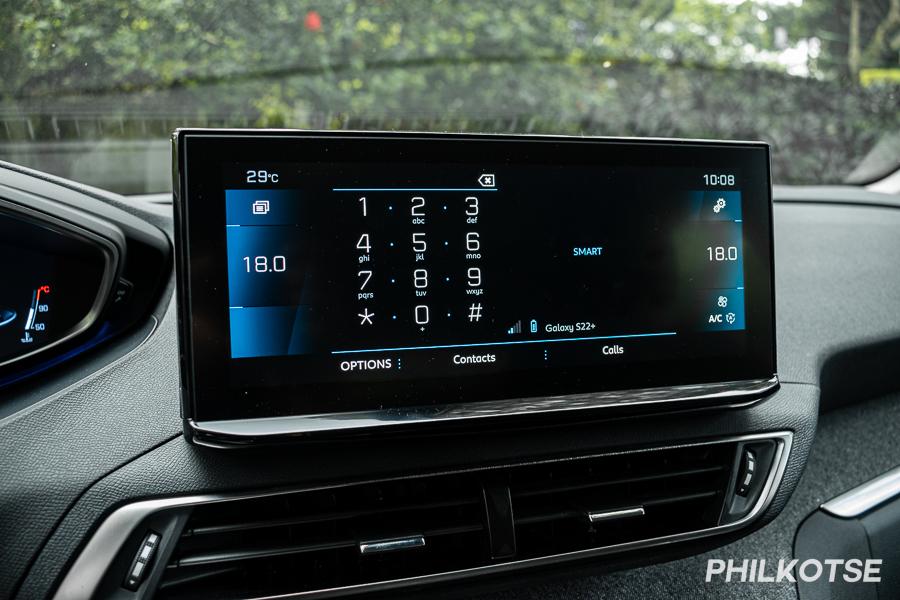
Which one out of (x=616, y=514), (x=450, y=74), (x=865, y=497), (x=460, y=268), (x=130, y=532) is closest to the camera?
(x=130, y=532)

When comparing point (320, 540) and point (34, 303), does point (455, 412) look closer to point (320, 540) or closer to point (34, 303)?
point (320, 540)

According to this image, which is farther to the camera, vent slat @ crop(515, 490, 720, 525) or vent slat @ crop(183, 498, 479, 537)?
vent slat @ crop(515, 490, 720, 525)

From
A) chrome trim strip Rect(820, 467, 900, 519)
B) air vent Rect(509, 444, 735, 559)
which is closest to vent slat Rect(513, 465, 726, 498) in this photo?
air vent Rect(509, 444, 735, 559)

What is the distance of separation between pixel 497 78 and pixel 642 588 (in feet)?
4.31

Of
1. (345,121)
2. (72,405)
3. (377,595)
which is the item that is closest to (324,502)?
(377,595)

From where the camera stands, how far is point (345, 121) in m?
1.75

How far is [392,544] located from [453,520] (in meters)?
0.13

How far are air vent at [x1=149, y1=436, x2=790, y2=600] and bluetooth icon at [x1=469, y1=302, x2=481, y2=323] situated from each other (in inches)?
11.1

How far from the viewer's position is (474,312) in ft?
4.61

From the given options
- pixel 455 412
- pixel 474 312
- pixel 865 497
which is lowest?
pixel 865 497

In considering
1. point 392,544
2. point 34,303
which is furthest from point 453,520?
point 34,303

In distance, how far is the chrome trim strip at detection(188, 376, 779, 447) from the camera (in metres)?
1.26

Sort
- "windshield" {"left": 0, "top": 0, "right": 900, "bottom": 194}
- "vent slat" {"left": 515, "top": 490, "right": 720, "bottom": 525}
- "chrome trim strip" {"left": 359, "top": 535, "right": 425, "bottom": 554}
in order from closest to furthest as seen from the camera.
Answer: "chrome trim strip" {"left": 359, "top": 535, "right": 425, "bottom": 554}
"vent slat" {"left": 515, "top": 490, "right": 720, "bottom": 525}
"windshield" {"left": 0, "top": 0, "right": 900, "bottom": 194}

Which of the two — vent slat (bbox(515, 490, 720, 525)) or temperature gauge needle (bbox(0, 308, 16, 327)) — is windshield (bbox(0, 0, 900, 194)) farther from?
vent slat (bbox(515, 490, 720, 525))
